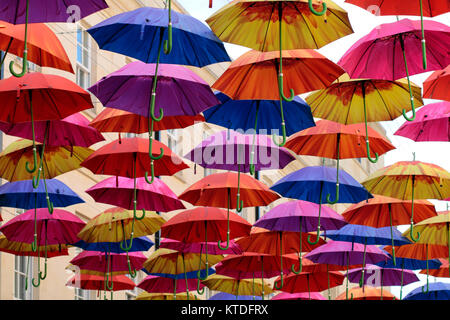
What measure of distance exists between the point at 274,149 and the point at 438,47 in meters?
3.42

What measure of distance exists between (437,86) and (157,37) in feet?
11.5

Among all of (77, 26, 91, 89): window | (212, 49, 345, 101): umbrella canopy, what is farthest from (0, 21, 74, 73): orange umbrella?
(77, 26, 91, 89): window

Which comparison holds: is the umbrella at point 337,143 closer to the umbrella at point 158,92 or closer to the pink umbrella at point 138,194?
the pink umbrella at point 138,194

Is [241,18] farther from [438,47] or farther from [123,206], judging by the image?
[123,206]

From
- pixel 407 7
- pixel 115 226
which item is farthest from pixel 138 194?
pixel 407 7

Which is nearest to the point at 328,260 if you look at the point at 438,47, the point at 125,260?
the point at 125,260

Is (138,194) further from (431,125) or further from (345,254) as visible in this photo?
(431,125)

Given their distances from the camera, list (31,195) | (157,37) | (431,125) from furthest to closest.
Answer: (31,195) → (431,125) → (157,37)

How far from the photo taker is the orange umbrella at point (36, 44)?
1109cm

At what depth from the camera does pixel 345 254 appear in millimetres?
16922

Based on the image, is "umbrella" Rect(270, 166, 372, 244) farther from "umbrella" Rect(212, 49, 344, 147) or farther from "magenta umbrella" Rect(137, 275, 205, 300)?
"magenta umbrella" Rect(137, 275, 205, 300)

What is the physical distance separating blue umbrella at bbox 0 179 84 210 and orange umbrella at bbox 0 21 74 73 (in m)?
3.28

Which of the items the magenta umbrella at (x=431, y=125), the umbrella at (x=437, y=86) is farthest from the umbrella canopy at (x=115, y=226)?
the umbrella at (x=437, y=86)

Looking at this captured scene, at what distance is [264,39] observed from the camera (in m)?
10.9
